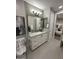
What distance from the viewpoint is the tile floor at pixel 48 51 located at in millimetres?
927

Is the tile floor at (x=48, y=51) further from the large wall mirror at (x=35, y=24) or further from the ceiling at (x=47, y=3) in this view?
the ceiling at (x=47, y=3)

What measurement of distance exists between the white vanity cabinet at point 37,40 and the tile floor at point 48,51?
0.07 metres

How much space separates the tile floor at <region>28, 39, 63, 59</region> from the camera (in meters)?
0.93

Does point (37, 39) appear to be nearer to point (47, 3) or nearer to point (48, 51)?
point (48, 51)

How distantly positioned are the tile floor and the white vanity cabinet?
7 cm

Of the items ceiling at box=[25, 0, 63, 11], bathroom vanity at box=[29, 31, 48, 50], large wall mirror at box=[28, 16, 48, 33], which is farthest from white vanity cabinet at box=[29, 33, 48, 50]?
ceiling at box=[25, 0, 63, 11]

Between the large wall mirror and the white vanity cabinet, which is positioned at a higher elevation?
the large wall mirror

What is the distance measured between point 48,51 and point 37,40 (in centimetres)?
28

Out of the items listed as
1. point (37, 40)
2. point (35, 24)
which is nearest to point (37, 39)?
point (37, 40)

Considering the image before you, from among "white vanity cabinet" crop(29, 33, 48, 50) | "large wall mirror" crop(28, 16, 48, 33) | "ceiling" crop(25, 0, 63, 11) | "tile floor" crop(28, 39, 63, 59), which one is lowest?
"tile floor" crop(28, 39, 63, 59)

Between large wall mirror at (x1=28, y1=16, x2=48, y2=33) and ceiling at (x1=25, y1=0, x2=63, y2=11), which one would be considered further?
large wall mirror at (x1=28, y1=16, x2=48, y2=33)

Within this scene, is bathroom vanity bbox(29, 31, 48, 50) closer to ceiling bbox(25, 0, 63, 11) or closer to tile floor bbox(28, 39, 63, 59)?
tile floor bbox(28, 39, 63, 59)
